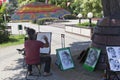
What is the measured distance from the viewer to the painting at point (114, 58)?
9953 mm

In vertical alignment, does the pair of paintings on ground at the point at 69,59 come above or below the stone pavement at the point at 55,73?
above

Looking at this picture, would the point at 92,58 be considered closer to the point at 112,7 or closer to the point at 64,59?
the point at 64,59

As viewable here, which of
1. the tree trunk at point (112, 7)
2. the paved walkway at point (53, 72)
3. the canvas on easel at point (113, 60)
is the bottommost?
the paved walkway at point (53, 72)

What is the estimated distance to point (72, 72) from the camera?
12.5 meters

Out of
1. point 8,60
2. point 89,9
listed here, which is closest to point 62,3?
point 89,9

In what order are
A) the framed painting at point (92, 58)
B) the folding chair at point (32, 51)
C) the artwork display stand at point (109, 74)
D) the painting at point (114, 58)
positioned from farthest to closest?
the framed painting at point (92, 58)
the folding chair at point (32, 51)
the artwork display stand at point (109, 74)
the painting at point (114, 58)

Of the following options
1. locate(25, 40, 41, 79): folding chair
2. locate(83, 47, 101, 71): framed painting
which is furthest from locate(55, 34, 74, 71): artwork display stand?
locate(25, 40, 41, 79): folding chair

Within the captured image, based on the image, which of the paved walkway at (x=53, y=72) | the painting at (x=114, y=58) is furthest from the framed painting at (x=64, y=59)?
the painting at (x=114, y=58)

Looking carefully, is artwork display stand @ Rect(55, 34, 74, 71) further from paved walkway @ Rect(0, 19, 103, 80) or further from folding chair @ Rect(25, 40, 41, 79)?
folding chair @ Rect(25, 40, 41, 79)

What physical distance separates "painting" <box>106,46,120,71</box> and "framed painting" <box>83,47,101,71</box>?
220 centimetres

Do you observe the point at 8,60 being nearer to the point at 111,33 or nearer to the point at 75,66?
the point at 75,66

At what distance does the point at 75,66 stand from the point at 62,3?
52.0 meters

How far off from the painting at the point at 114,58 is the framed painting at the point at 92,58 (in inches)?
86.8

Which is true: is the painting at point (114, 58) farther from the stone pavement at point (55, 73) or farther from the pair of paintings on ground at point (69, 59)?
the pair of paintings on ground at point (69, 59)
